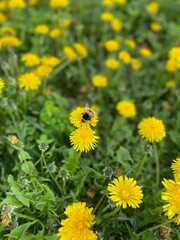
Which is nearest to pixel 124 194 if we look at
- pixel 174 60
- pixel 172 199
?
pixel 172 199

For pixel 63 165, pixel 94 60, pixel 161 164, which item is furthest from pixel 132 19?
pixel 63 165

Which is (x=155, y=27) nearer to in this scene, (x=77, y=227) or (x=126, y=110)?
(x=126, y=110)

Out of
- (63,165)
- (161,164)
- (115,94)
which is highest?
(115,94)

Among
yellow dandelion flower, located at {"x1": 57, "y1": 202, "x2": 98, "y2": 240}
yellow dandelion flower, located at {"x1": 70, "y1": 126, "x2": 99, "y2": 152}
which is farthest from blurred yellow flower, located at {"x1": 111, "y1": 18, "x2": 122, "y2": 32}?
yellow dandelion flower, located at {"x1": 57, "y1": 202, "x2": 98, "y2": 240}

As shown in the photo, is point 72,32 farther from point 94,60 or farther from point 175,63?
point 175,63

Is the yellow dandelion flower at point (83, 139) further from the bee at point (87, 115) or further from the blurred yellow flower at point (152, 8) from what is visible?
the blurred yellow flower at point (152, 8)

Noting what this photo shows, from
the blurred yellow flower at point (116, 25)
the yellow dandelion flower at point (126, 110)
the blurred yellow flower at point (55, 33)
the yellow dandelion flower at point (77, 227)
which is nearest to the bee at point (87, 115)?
the yellow dandelion flower at point (77, 227)
